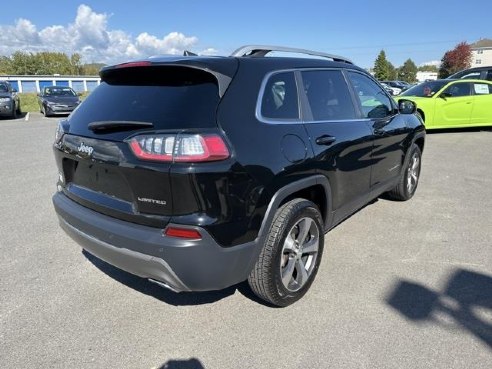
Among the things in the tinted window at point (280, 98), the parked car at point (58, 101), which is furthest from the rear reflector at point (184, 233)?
the parked car at point (58, 101)

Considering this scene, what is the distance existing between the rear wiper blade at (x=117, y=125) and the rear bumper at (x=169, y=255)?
576mm

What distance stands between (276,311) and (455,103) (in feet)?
35.9

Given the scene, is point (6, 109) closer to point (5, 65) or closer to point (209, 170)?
point (209, 170)

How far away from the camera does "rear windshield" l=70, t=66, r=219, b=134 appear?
7.98 ft

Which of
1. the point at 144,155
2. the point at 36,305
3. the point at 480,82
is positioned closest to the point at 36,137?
the point at 36,305

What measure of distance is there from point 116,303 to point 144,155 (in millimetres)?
1362

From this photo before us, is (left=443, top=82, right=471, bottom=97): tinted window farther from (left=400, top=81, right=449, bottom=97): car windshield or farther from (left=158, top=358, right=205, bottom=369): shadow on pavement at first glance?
(left=158, top=358, right=205, bottom=369): shadow on pavement

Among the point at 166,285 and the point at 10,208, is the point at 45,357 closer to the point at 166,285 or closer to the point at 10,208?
the point at 166,285

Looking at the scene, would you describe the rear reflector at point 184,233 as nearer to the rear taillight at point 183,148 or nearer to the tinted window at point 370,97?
the rear taillight at point 183,148

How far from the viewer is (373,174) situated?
4.20m

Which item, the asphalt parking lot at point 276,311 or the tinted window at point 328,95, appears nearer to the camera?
the asphalt parking lot at point 276,311

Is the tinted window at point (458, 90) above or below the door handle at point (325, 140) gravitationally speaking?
above

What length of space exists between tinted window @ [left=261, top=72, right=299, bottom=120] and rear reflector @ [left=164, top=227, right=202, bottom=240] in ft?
2.98

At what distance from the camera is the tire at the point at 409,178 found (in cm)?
527
